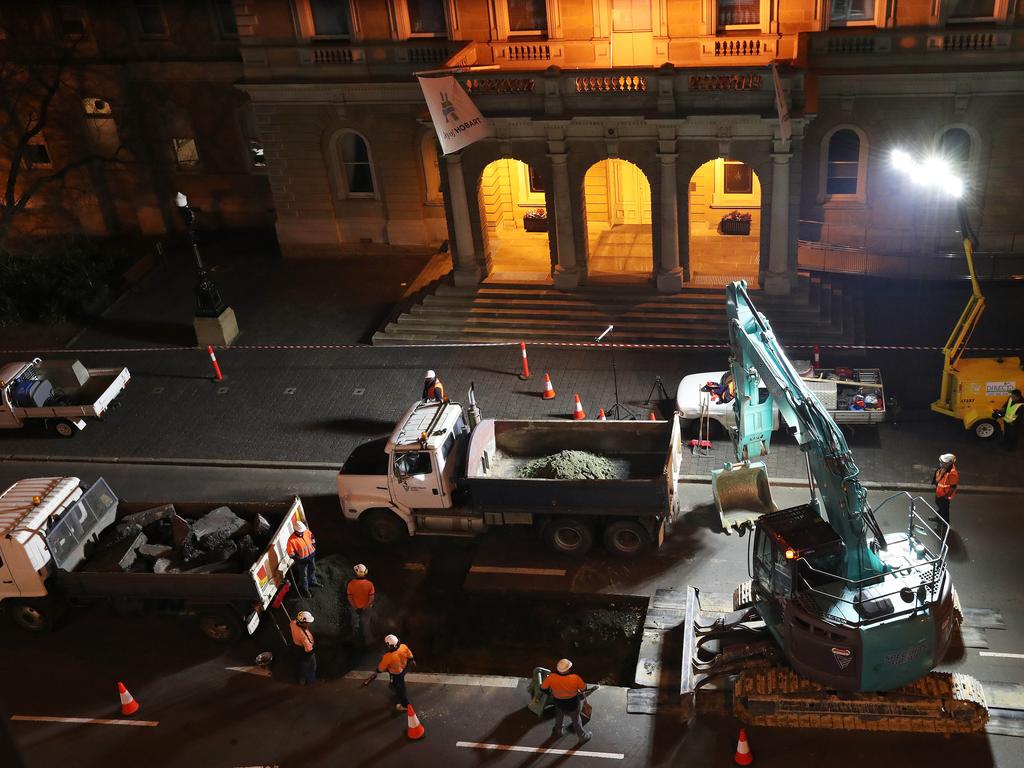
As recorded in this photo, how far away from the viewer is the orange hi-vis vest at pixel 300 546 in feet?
59.7

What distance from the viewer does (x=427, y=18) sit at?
29.8 m

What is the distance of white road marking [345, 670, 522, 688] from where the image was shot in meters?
16.7

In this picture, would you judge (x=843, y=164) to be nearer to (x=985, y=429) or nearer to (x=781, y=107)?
(x=781, y=107)

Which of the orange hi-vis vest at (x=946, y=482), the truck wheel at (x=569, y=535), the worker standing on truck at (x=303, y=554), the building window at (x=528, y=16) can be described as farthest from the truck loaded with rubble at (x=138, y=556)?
the building window at (x=528, y=16)

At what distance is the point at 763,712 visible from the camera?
49.5ft

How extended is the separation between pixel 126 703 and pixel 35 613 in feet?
10.0

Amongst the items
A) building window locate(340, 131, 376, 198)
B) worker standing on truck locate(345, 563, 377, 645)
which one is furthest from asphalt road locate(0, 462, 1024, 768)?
building window locate(340, 131, 376, 198)

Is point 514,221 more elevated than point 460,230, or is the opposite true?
point 460,230

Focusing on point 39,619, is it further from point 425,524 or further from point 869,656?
point 869,656

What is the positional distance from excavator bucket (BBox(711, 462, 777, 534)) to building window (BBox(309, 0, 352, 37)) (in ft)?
60.3

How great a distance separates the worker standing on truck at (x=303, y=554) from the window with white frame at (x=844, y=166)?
59.2ft

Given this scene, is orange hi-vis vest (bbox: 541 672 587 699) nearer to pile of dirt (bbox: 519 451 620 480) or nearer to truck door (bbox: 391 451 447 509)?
pile of dirt (bbox: 519 451 620 480)

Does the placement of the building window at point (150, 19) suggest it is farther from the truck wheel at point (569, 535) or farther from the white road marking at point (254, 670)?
the white road marking at point (254, 670)

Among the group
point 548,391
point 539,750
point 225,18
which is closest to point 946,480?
point 539,750
